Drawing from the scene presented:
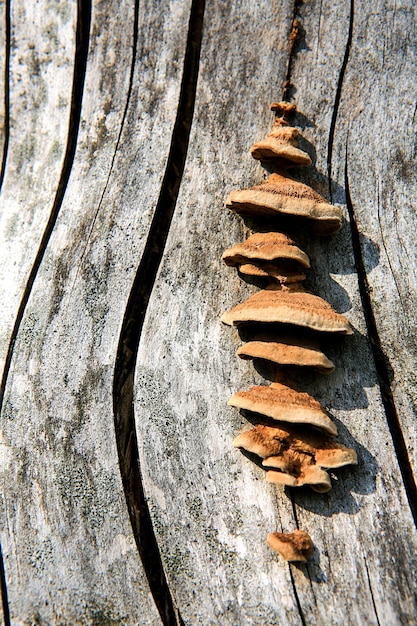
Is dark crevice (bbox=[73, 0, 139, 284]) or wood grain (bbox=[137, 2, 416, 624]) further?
dark crevice (bbox=[73, 0, 139, 284])

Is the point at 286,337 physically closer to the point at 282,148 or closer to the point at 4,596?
the point at 282,148

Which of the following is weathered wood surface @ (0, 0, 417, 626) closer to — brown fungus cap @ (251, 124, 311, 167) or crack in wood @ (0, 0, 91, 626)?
crack in wood @ (0, 0, 91, 626)

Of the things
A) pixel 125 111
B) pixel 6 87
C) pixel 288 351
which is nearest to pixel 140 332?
pixel 288 351

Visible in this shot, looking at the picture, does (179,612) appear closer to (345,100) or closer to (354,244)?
(354,244)

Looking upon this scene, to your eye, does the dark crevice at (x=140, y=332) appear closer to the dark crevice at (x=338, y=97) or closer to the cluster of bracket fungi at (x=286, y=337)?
the cluster of bracket fungi at (x=286, y=337)

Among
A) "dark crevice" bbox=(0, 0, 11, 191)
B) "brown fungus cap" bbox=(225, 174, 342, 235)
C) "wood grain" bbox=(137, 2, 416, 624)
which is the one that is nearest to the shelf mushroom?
"wood grain" bbox=(137, 2, 416, 624)

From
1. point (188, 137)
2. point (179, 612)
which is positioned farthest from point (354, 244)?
point (179, 612)
